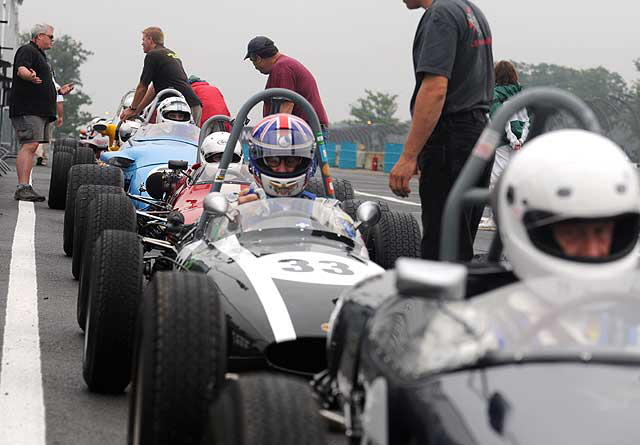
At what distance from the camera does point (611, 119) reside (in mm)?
23656

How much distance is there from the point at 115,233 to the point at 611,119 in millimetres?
18793

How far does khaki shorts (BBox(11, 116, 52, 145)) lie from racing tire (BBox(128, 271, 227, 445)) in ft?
37.6

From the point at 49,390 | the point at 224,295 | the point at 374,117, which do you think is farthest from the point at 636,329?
the point at 374,117

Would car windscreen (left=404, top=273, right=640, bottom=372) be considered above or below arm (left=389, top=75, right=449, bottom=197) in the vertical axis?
below

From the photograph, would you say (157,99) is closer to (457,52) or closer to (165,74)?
(165,74)

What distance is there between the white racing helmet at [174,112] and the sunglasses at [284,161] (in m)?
6.11

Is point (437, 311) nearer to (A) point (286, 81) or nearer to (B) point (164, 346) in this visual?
(B) point (164, 346)

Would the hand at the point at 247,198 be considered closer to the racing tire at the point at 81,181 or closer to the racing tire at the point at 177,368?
the racing tire at the point at 177,368

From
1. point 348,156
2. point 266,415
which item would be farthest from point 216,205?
point 348,156

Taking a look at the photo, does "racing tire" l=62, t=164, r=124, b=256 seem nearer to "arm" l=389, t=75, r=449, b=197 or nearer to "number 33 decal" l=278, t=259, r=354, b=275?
"arm" l=389, t=75, r=449, b=197

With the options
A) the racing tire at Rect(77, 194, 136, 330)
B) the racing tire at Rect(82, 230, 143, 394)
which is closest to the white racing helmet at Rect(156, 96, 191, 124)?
the racing tire at Rect(77, 194, 136, 330)

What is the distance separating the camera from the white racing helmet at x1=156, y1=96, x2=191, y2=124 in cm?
1320

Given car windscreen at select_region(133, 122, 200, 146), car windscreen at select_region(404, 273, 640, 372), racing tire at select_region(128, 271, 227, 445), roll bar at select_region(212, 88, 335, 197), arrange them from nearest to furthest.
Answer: car windscreen at select_region(404, 273, 640, 372)
racing tire at select_region(128, 271, 227, 445)
roll bar at select_region(212, 88, 335, 197)
car windscreen at select_region(133, 122, 200, 146)

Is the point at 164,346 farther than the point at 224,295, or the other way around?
the point at 224,295
